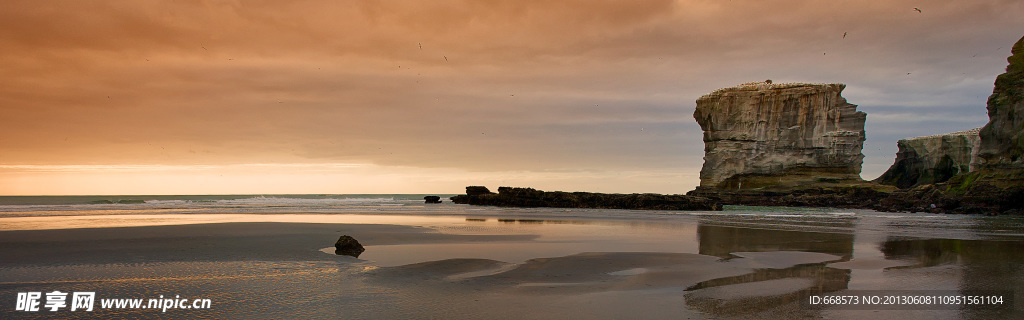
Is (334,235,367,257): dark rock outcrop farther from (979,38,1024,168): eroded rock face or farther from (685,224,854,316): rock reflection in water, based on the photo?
(979,38,1024,168): eroded rock face

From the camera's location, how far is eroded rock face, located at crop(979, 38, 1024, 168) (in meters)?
30.7

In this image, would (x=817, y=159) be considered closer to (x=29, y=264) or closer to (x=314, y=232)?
(x=314, y=232)

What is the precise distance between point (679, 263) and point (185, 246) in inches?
368

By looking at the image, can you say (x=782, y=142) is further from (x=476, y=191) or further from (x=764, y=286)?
(x=764, y=286)

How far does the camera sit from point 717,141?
2272 inches

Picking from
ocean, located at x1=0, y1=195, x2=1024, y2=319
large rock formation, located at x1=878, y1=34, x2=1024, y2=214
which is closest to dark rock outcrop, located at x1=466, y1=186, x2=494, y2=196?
large rock formation, located at x1=878, y1=34, x2=1024, y2=214

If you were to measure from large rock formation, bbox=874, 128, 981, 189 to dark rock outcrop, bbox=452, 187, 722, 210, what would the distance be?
41875 mm

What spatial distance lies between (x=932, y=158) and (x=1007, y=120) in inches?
1623

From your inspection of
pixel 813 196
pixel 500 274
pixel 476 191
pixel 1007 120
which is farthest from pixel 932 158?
pixel 500 274

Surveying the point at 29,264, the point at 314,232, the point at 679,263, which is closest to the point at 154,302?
the point at 29,264

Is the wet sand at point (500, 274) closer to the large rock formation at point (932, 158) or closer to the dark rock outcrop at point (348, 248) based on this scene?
the dark rock outcrop at point (348, 248)

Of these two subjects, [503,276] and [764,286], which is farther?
[503,276]

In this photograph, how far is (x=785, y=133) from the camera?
54188mm

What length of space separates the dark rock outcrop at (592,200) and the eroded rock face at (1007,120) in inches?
624
